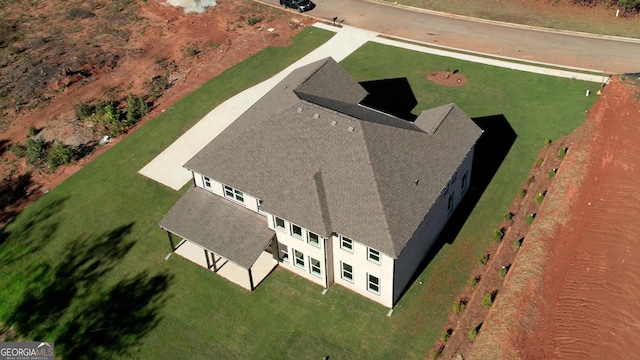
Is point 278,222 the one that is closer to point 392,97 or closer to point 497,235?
point 497,235

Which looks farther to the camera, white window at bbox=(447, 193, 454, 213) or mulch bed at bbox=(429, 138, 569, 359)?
white window at bbox=(447, 193, 454, 213)

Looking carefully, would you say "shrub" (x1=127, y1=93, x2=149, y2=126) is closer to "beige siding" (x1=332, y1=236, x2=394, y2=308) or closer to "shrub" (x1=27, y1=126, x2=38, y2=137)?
"shrub" (x1=27, y1=126, x2=38, y2=137)

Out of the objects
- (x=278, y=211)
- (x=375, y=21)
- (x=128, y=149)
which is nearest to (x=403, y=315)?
(x=278, y=211)

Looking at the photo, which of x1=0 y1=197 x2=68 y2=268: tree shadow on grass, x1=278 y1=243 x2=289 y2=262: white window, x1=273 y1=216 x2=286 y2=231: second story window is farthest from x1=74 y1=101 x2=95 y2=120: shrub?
x1=273 y1=216 x2=286 y2=231: second story window

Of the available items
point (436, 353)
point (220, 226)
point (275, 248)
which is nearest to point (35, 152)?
point (220, 226)

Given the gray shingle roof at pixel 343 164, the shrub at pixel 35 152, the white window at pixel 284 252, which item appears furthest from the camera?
the shrub at pixel 35 152

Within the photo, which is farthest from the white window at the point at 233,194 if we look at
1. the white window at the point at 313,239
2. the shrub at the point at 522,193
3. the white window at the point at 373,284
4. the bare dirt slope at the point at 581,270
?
the shrub at the point at 522,193

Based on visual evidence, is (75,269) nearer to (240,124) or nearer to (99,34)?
(240,124)

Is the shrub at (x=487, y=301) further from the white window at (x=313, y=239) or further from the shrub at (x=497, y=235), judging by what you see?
the white window at (x=313, y=239)
